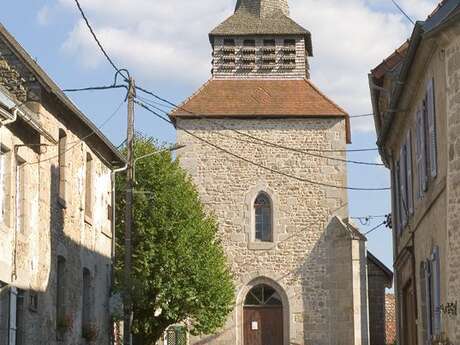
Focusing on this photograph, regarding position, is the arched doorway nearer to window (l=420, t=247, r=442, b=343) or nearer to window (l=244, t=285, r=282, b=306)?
window (l=244, t=285, r=282, b=306)

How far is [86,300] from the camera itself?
24656 mm

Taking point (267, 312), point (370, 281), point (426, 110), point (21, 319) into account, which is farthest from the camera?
point (370, 281)

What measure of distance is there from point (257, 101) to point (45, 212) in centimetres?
2122

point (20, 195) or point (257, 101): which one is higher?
point (257, 101)

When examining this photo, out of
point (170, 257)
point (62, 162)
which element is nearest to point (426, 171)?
point (62, 162)

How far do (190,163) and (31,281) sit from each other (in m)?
21.0

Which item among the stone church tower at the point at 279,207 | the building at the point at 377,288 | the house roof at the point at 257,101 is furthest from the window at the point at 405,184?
the building at the point at 377,288

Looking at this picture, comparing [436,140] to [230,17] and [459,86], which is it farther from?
[230,17]

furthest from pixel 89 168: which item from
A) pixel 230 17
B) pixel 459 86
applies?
pixel 230 17

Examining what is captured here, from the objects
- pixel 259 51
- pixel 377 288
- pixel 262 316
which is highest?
pixel 259 51

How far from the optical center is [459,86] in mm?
14453

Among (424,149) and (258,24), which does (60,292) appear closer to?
(424,149)

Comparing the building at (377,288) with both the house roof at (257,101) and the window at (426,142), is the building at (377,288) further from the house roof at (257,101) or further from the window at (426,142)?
the window at (426,142)

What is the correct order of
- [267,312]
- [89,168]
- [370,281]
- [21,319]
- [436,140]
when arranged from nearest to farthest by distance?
1. [436,140]
2. [21,319]
3. [89,168]
4. [267,312]
5. [370,281]
